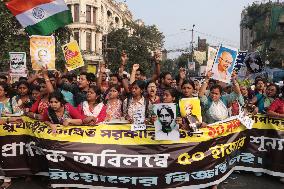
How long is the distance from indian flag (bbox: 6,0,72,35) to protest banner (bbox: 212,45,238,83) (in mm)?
4351

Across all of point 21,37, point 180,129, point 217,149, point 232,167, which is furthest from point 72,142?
point 21,37

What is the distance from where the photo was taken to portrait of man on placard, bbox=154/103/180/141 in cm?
540

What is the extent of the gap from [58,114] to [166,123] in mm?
1655

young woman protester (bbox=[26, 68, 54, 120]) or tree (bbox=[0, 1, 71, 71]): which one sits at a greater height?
tree (bbox=[0, 1, 71, 71])

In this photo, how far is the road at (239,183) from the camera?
6.23 metres

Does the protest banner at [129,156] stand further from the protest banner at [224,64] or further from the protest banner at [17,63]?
the protest banner at [17,63]

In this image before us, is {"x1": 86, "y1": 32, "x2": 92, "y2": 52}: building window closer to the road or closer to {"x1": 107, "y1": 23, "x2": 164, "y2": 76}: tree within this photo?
{"x1": 107, "y1": 23, "x2": 164, "y2": 76}: tree

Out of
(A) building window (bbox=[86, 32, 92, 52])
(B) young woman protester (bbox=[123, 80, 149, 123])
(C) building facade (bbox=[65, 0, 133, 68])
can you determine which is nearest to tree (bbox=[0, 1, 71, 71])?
(B) young woman protester (bbox=[123, 80, 149, 123])

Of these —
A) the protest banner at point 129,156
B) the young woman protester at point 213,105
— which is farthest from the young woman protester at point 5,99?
the young woman protester at point 213,105

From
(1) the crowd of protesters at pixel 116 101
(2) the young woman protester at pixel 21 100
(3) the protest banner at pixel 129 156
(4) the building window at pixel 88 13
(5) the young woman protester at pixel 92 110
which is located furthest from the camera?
(4) the building window at pixel 88 13

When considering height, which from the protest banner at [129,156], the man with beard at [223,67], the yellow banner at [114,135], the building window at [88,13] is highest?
the building window at [88,13]

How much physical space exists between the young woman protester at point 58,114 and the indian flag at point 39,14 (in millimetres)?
3663

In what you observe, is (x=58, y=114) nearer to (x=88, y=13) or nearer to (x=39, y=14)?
(x=39, y=14)

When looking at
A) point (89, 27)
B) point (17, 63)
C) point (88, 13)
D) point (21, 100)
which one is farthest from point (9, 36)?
point (88, 13)
